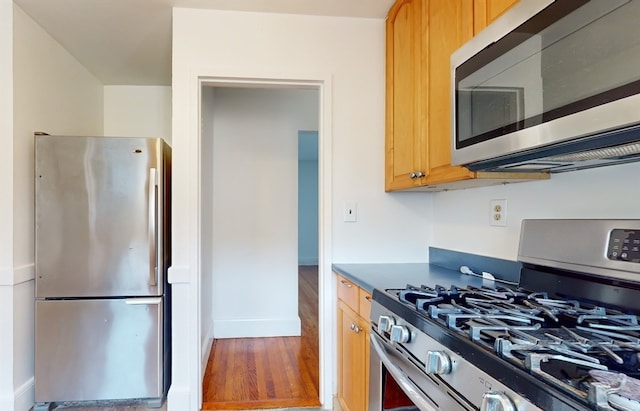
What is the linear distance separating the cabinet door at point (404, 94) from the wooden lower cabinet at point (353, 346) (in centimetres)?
62

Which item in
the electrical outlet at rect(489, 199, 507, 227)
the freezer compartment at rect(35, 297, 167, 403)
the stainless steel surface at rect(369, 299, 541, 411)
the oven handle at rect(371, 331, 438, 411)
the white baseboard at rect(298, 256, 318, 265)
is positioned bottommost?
the white baseboard at rect(298, 256, 318, 265)

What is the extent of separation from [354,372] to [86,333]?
158 cm

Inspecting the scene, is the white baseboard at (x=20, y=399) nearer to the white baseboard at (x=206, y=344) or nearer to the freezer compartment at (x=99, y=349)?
the freezer compartment at (x=99, y=349)

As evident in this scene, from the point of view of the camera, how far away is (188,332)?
2.21m

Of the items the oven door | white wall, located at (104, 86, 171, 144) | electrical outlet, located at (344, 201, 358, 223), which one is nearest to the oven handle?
the oven door

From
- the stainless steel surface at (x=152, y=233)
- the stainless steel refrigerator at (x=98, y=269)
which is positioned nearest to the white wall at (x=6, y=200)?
the stainless steel refrigerator at (x=98, y=269)

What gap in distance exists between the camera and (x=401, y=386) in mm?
1211

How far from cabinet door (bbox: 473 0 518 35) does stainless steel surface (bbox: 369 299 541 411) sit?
1050mm

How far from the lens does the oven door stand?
98cm

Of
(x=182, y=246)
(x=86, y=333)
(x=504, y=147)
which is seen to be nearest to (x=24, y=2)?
(x=182, y=246)

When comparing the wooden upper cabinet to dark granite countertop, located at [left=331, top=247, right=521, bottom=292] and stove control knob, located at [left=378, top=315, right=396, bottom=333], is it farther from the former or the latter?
stove control knob, located at [left=378, top=315, right=396, bottom=333]

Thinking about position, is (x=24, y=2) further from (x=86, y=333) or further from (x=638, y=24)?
(x=638, y=24)

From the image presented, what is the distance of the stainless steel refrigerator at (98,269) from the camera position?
231 cm

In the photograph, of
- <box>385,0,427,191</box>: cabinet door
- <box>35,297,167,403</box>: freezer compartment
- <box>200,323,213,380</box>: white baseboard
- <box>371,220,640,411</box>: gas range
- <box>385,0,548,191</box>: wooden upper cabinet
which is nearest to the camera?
<box>371,220,640,411</box>: gas range
